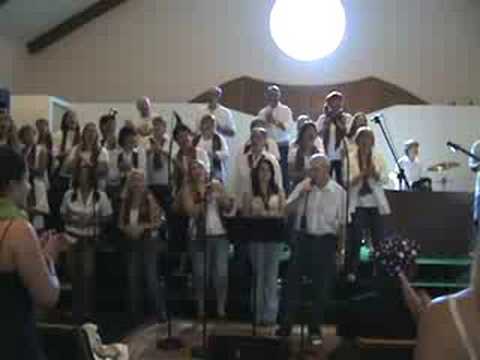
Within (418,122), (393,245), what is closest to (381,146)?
(418,122)

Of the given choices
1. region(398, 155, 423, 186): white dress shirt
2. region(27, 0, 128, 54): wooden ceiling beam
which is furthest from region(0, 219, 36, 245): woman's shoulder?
region(27, 0, 128, 54): wooden ceiling beam

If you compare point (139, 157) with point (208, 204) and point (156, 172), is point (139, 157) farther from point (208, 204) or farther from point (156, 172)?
point (208, 204)

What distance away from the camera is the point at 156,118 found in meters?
7.06

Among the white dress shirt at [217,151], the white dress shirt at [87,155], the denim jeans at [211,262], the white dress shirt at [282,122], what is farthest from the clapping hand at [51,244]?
the white dress shirt at [282,122]

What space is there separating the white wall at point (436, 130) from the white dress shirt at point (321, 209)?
14.2 ft

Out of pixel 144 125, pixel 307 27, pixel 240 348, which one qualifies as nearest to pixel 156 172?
pixel 144 125

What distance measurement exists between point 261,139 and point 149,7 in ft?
17.8

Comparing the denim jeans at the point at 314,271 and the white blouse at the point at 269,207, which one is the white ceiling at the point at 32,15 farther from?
the denim jeans at the point at 314,271

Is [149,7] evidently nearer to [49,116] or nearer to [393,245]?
[49,116]

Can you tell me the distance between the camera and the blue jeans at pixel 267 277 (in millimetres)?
5730

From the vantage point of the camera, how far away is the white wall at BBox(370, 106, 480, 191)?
9.61 m

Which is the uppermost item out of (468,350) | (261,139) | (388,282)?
(261,139)

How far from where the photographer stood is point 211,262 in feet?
19.3

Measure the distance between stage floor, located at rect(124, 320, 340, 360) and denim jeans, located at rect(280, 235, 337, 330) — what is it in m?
0.18
